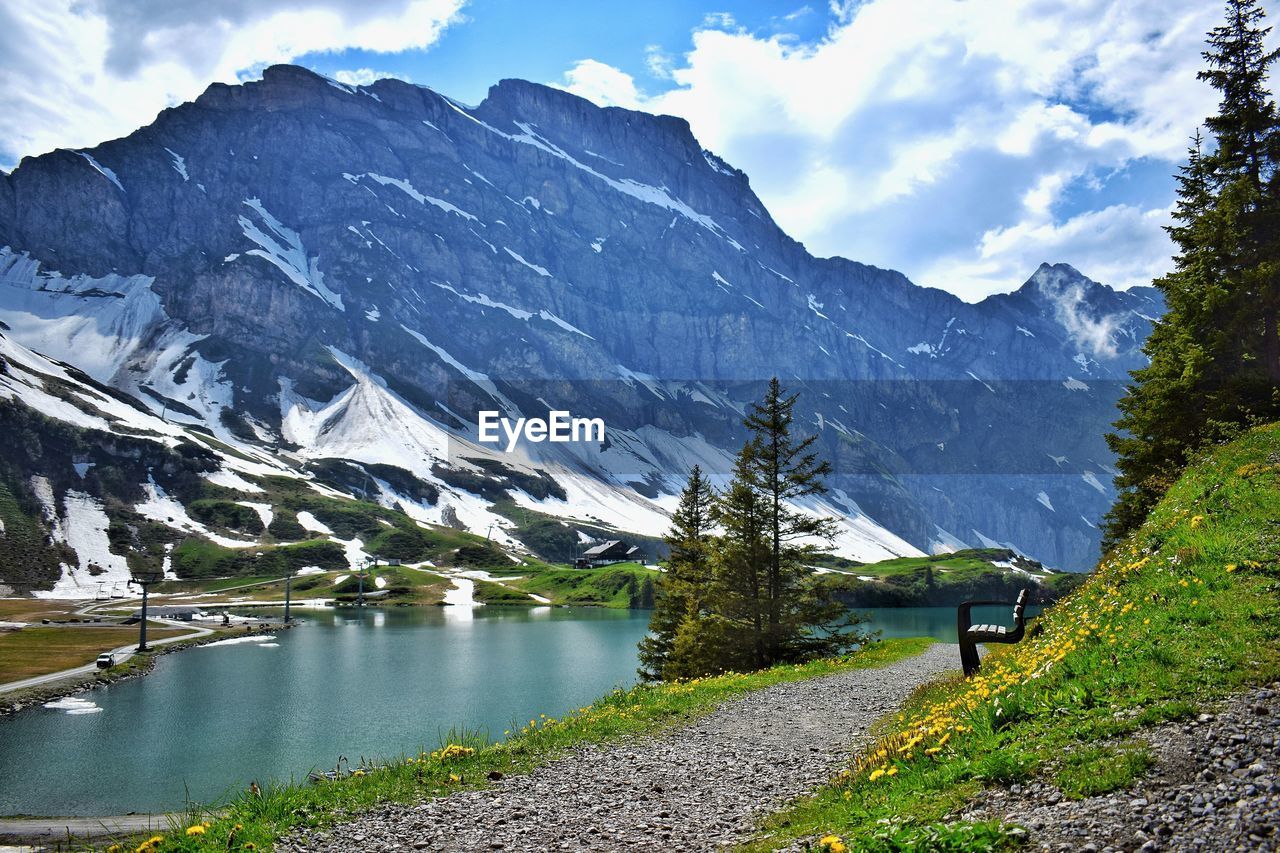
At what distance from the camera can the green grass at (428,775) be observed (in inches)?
510

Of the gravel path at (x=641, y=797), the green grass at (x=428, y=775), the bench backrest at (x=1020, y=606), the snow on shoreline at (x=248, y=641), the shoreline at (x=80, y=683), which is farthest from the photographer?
the snow on shoreline at (x=248, y=641)

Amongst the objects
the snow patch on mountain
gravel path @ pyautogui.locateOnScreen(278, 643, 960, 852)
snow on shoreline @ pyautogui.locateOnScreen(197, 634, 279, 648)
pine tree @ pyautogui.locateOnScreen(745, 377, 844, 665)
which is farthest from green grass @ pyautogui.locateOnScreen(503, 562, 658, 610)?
gravel path @ pyautogui.locateOnScreen(278, 643, 960, 852)

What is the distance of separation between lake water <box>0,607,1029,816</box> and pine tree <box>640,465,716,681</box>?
6.46 metres

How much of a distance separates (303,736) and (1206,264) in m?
51.0

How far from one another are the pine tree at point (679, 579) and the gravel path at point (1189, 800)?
3422cm

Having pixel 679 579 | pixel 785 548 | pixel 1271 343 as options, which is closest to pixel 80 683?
pixel 679 579

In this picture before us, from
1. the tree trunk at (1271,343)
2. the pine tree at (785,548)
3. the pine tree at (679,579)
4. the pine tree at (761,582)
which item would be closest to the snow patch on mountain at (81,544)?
the pine tree at (679,579)

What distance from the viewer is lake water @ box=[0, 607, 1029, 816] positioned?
1359 inches

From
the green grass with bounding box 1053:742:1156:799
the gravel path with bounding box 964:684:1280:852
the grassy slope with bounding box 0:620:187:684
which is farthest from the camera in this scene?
the grassy slope with bounding box 0:620:187:684

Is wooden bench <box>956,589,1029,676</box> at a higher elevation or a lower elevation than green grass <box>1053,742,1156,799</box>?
lower

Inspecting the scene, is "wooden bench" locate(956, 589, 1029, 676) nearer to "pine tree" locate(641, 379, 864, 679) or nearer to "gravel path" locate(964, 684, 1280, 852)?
"gravel path" locate(964, 684, 1280, 852)

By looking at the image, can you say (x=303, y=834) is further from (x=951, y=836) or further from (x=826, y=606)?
(x=826, y=606)

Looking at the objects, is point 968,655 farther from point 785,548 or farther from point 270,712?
point 270,712

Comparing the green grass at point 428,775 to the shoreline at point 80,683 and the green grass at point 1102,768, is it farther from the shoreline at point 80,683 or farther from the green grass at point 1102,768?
the shoreline at point 80,683
